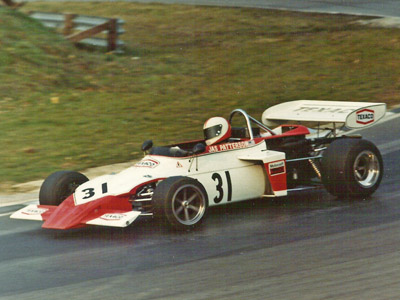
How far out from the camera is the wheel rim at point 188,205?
8.80 m

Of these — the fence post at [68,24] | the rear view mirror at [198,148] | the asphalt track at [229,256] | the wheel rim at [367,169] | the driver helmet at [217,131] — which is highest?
the fence post at [68,24]

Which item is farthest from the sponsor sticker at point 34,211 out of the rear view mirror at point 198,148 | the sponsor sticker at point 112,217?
the rear view mirror at point 198,148

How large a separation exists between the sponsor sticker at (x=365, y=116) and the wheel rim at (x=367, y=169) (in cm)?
52

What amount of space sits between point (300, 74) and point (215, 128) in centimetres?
860

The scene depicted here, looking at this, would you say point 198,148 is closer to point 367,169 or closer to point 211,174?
point 211,174

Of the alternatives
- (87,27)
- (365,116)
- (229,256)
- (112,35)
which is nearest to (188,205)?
(229,256)

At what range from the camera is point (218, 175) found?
9461mm

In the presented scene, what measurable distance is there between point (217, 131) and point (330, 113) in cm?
177

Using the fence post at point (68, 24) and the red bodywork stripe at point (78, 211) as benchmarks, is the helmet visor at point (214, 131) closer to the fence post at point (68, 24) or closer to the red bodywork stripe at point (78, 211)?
the red bodywork stripe at point (78, 211)

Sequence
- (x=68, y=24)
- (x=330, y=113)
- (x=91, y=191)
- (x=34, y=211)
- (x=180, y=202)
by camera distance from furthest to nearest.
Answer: (x=68, y=24)
(x=330, y=113)
(x=34, y=211)
(x=91, y=191)
(x=180, y=202)

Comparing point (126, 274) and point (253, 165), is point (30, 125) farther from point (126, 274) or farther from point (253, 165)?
point (126, 274)

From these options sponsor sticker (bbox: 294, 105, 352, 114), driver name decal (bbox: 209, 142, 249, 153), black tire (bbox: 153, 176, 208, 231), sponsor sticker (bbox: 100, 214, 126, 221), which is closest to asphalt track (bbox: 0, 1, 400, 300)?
black tire (bbox: 153, 176, 208, 231)

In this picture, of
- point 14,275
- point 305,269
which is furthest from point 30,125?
point 305,269

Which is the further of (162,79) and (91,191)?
(162,79)
